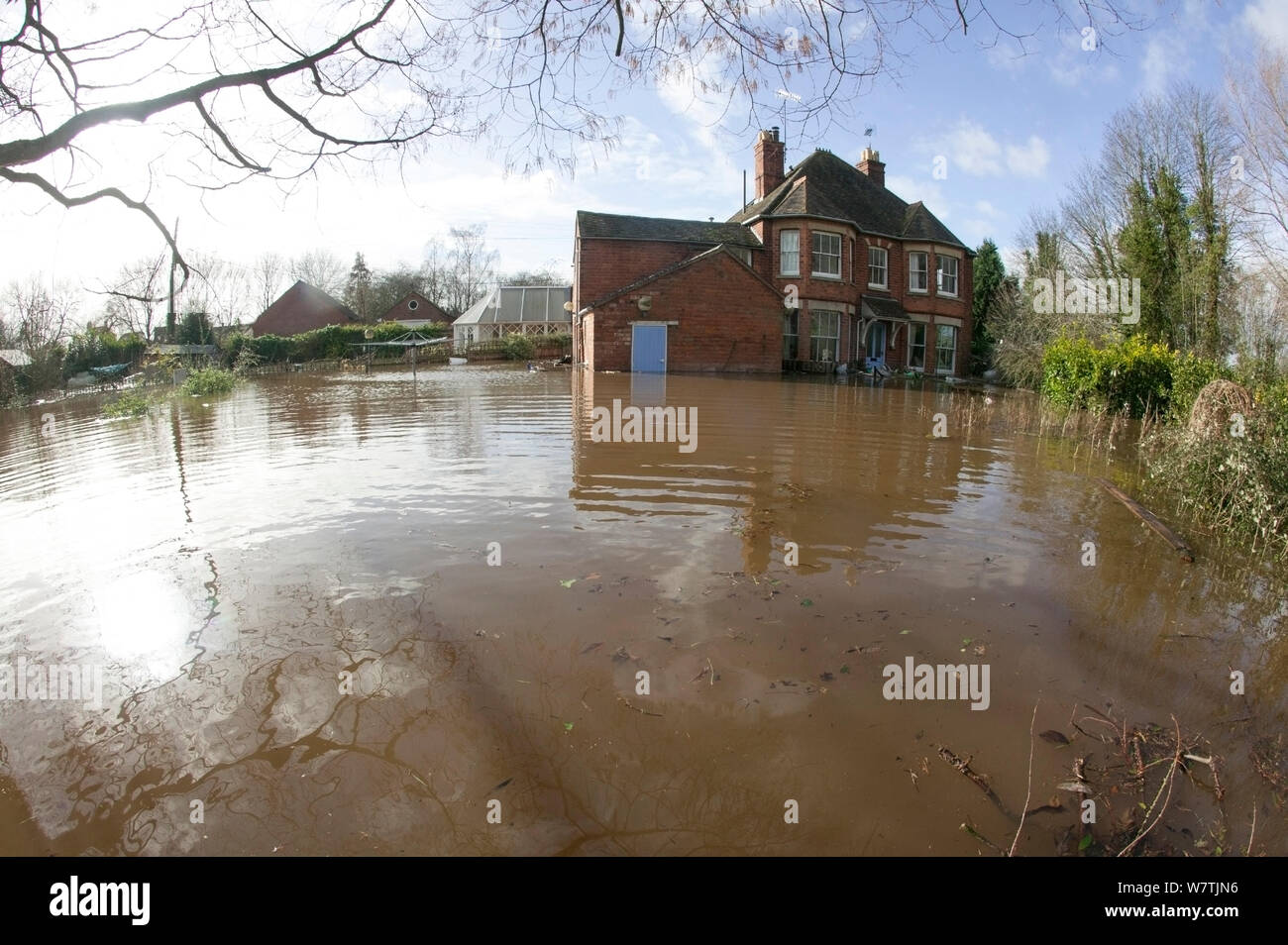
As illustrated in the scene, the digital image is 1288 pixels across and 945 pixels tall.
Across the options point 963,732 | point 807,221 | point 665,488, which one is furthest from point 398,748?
point 807,221

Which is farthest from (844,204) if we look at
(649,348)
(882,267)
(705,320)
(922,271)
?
(649,348)

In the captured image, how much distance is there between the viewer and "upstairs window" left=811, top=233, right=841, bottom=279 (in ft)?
89.6

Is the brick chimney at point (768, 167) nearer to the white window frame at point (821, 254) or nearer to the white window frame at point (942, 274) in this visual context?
the white window frame at point (821, 254)

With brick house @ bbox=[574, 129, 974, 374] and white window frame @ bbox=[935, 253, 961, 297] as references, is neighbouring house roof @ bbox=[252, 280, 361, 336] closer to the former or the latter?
brick house @ bbox=[574, 129, 974, 374]

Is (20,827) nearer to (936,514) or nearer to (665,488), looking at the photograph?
(665,488)

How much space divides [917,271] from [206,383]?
90.8 ft

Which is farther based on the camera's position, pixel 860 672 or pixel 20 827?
pixel 860 672

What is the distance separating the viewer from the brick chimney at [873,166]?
32.5 metres

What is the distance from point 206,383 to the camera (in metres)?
23.0

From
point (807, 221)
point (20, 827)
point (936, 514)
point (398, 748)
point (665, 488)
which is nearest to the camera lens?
point (20, 827)

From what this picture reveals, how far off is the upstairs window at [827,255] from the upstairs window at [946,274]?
19.2 feet

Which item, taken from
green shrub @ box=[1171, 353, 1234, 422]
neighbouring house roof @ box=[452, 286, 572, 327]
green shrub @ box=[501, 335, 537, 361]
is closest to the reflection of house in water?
green shrub @ box=[1171, 353, 1234, 422]

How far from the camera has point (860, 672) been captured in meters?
4.05
